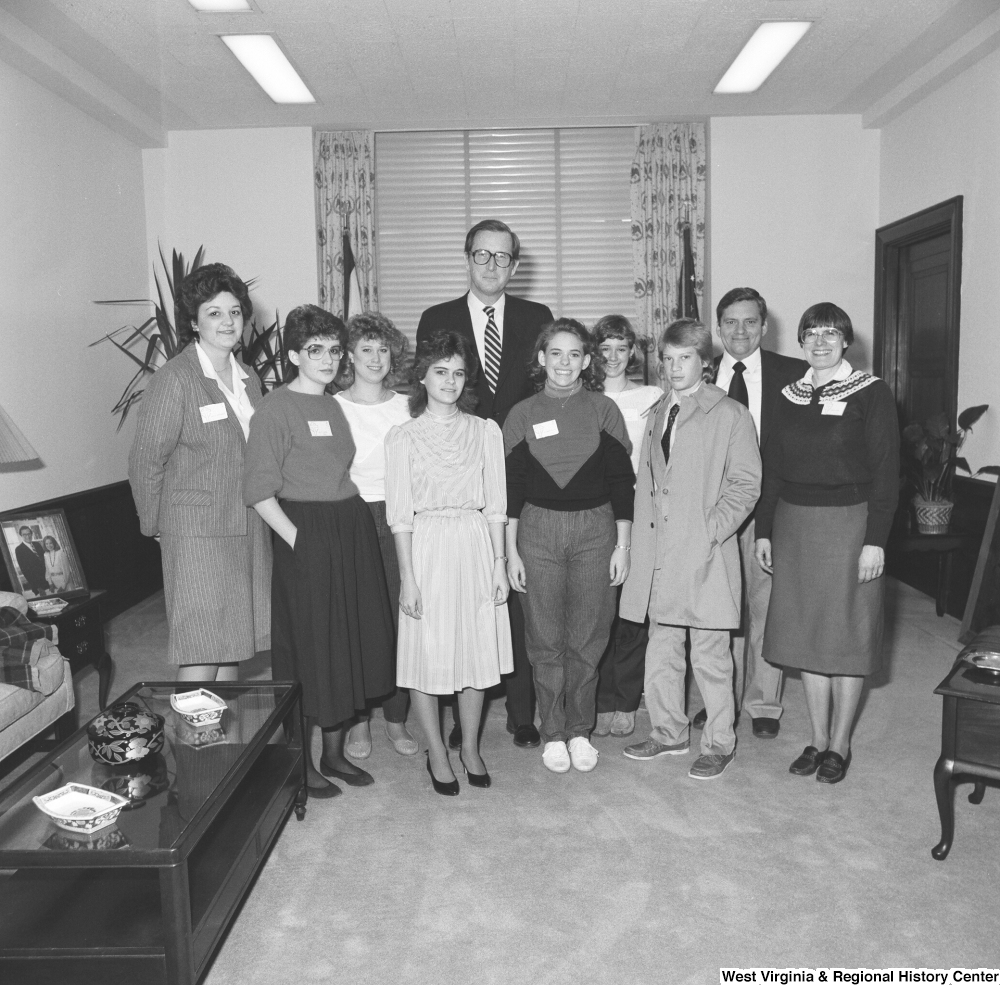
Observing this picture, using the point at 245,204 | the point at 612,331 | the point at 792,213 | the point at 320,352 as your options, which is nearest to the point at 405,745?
the point at 320,352

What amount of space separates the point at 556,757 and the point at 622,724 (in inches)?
16.5

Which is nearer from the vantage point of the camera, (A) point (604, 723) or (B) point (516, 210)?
(A) point (604, 723)

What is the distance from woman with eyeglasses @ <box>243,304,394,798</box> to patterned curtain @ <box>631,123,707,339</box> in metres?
3.90

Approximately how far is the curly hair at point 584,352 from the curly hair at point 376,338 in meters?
0.43

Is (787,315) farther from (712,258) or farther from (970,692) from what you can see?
(970,692)

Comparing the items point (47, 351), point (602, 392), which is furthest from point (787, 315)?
Answer: point (47, 351)

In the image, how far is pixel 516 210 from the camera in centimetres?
646

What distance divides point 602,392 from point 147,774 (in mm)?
1806

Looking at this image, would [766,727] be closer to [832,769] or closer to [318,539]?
[832,769]

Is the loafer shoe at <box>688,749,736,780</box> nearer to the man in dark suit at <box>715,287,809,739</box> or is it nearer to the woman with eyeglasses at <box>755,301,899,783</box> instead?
the woman with eyeglasses at <box>755,301,899,783</box>

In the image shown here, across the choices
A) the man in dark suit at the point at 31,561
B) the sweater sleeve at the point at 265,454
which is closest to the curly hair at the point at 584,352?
the sweater sleeve at the point at 265,454

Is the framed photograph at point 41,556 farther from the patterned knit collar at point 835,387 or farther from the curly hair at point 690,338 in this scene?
the patterned knit collar at point 835,387

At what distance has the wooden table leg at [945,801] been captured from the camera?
2.36m

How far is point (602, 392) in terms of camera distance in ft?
10.2
